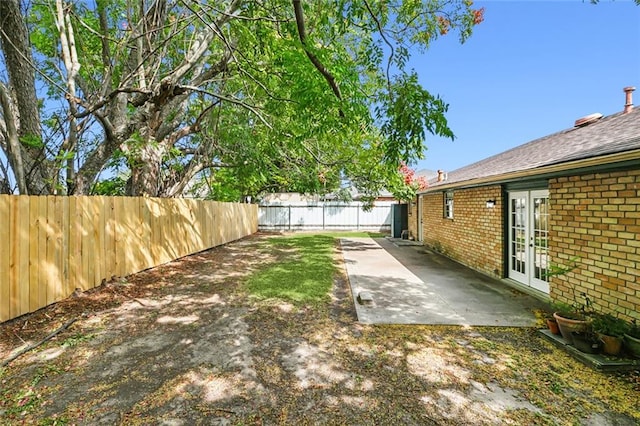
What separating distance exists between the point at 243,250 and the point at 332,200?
10.5 m

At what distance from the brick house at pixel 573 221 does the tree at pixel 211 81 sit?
2119 mm

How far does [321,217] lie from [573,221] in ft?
54.3

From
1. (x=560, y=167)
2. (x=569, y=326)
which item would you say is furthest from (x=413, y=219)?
(x=569, y=326)

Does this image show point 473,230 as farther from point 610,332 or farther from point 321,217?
point 321,217

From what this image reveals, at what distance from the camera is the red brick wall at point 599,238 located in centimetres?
351

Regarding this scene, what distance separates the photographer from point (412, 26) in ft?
22.7

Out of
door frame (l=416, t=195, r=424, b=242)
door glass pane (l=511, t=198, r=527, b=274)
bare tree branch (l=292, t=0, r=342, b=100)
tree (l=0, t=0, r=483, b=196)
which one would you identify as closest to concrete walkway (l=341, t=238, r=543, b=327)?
door glass pane (l=511, t=198, r=527, b=274)

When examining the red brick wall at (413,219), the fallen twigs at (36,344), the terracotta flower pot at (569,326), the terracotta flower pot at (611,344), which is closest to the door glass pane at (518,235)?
the terracotta flower pot at (569,326)

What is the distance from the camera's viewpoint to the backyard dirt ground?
2.30 m

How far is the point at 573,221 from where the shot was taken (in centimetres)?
Answer: 443

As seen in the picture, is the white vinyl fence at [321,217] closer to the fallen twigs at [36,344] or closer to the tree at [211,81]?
the tree at [211,81]

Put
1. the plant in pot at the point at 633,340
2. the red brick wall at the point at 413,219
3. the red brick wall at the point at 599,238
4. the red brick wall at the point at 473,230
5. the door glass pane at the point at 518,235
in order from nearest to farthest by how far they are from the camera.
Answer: the plant in pot at the point at 633,340
the red brick wall at the point at 599,238
the door glass pane at the point at 518,235
the red brick wall at the point at 473,230
the red brick wall at the point at 413,219

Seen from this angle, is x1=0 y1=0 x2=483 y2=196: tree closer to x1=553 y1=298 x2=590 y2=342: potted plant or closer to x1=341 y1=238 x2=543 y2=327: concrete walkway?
x1=341 y1=238 x2=543 y2=327: concrete walkway

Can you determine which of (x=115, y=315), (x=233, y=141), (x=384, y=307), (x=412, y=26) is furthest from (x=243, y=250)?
(x=412, y=26)
